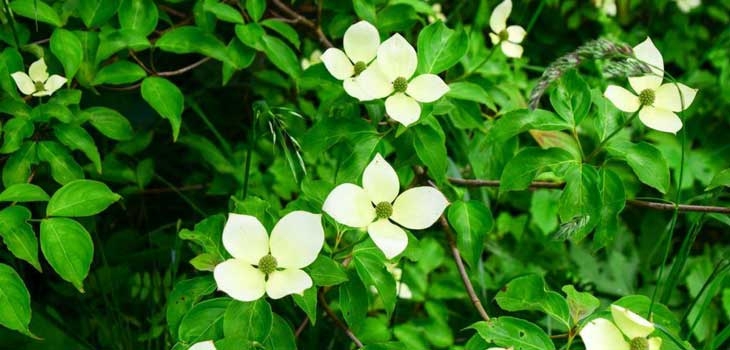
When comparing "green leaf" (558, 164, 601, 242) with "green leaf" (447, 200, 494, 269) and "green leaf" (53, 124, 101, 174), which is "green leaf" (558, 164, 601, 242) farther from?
"green leaf" (53, 124, 101, 174)

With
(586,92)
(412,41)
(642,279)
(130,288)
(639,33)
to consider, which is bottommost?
(642,279)

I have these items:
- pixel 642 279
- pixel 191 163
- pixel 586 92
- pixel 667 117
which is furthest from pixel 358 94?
pixel 642 279

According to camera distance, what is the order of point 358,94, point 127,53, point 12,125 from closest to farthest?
point 358,94, point 12,125, point 127,53

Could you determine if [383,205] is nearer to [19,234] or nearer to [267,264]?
[267,264]

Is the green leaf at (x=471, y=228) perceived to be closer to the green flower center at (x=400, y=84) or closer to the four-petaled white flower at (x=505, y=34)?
the green flower center at (x=400, y=84)

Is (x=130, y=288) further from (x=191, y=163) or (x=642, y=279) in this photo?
(x=642, y=279)

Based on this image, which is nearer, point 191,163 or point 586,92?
point 586,92

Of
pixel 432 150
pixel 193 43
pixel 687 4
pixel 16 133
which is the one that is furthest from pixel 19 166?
pixel 687 4

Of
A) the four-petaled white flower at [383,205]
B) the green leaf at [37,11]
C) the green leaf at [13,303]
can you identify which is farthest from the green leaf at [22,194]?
the four-petaled white flower at [383,205]
